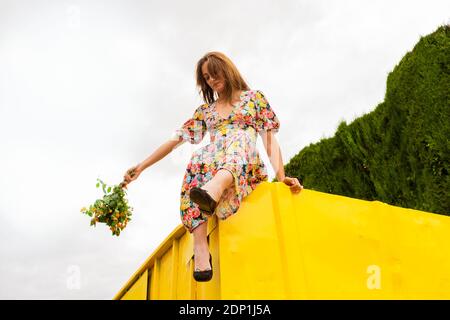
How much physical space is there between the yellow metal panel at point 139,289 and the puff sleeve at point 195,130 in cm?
118

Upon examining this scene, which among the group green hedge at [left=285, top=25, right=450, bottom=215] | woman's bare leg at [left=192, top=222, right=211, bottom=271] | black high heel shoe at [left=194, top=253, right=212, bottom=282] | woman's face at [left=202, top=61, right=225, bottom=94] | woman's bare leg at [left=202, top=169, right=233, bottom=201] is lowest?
black high heel shoe at [left=194, top=253, right=212, bottom=282]

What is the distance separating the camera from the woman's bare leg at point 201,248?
2.09 meters

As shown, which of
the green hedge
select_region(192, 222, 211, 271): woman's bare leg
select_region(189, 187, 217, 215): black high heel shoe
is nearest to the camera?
select_region(189, 187, 217, 215): black high heel shoe

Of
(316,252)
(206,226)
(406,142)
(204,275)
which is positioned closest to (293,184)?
(316,252)

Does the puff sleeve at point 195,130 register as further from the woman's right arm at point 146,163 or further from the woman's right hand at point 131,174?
the woman's right hand at point 131,174

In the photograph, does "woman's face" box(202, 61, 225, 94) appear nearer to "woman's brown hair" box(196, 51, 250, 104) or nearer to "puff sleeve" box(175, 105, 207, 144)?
"woman's brown hair" box(196, 51, 250, 104)

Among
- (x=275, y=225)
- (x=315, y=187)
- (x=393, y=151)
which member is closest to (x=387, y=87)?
(x=393, y=151)

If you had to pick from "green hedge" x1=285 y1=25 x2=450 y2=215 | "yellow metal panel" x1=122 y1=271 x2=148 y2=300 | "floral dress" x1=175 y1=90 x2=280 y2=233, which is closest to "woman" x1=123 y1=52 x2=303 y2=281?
"floral dress" x1=175 y1=90 x2=280 y2=233

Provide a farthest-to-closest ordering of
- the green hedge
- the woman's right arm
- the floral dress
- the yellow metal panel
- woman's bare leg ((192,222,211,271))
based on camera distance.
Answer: the green hedge → the yellow metal panel → the woman's right arm → the floral dress → woman's bare leg ((192,222,211,271))

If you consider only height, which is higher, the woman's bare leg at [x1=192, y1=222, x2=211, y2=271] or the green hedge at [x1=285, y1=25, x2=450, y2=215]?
the green hedge at [x1=285, y1=25, x2=450, y2=215]

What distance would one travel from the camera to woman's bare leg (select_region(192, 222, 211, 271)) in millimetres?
2086

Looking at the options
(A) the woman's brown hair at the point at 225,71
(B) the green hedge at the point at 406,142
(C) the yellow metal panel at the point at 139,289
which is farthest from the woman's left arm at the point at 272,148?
(B) the green hedge at the point at 406,142

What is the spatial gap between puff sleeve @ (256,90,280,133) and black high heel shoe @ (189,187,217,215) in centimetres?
75

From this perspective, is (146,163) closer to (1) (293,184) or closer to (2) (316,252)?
(1) (293,184)
